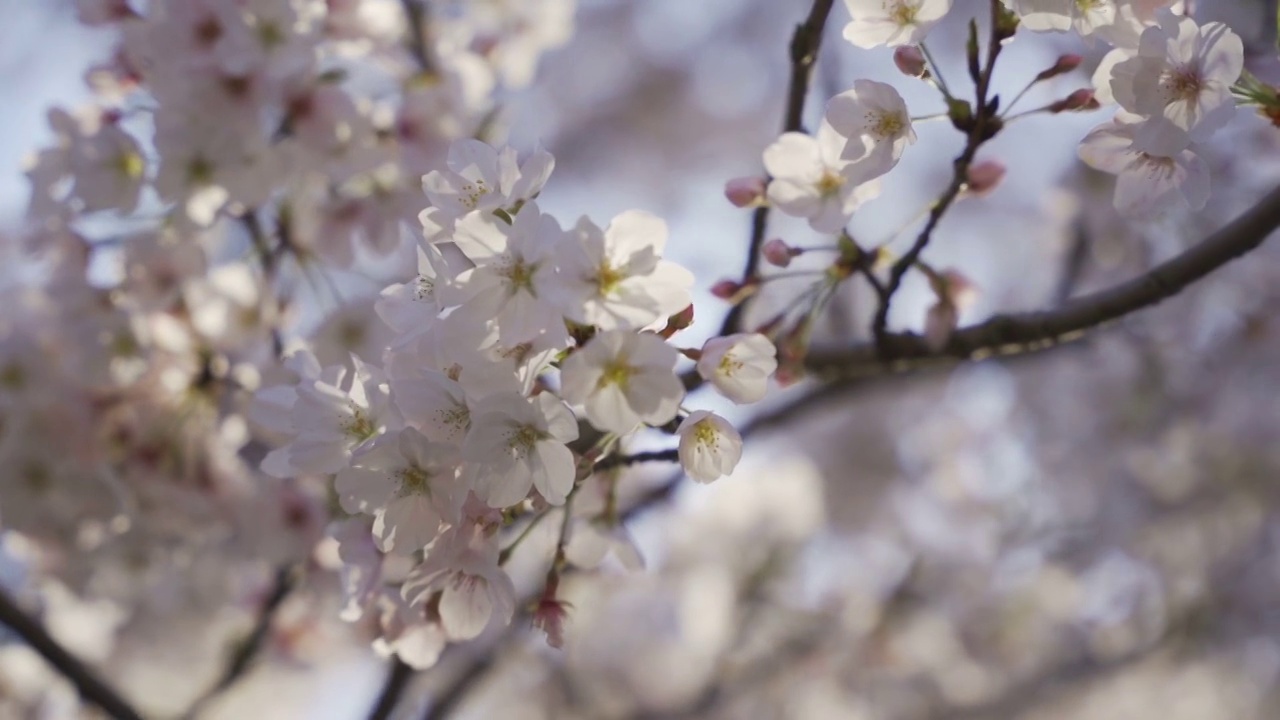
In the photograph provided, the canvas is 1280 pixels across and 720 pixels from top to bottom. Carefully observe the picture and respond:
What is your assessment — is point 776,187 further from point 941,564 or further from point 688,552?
point 941,564

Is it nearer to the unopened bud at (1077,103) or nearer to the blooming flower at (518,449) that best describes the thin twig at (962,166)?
the unopened bud at (1077,103)

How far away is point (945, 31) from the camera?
5156mm

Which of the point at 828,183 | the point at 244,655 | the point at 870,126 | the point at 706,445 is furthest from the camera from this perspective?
the point at 244,655

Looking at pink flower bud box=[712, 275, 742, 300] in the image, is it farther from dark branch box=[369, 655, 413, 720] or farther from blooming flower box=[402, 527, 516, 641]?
dark branch box=[369, 655, 413, 720]

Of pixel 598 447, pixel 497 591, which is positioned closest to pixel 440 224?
pixel 598 447

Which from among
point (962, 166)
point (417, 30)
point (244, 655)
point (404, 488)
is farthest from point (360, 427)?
point (417, 30)

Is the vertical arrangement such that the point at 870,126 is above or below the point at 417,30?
above

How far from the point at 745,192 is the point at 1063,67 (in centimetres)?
43

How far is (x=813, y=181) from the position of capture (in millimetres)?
1402

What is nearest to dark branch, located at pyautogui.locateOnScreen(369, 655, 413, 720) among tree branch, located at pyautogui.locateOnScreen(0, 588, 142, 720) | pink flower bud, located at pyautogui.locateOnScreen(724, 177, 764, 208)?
tree branch, located at pyautogui.locateOnScreen(0, 588, 142, 720)

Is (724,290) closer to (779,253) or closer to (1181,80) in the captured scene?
(779,253)

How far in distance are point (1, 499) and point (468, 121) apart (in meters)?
1.34

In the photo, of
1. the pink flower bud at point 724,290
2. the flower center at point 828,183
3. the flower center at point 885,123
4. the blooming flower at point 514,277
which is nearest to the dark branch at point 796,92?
the pink flower bud at point 724,290

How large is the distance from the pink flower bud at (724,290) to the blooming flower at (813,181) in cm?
16
